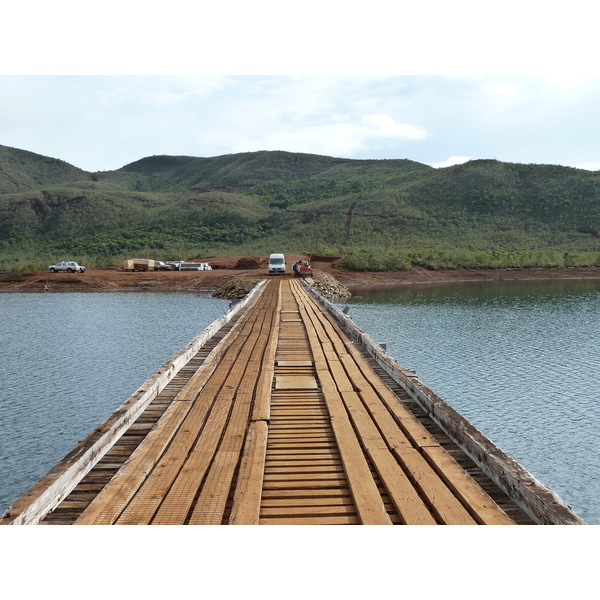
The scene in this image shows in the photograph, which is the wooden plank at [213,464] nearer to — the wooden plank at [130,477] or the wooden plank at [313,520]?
the wooden plank at [130,477]

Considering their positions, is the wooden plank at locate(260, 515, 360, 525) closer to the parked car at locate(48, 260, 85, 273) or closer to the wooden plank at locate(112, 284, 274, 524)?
the wooden plank at locate(112, 284, 274, 524)

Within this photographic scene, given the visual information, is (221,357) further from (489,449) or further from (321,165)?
(321,165)

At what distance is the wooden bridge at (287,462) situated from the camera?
4492 millimetres

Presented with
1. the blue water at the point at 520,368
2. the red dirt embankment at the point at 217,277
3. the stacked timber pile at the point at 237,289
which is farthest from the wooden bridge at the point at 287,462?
the red dirt embankment at the point at 217,277

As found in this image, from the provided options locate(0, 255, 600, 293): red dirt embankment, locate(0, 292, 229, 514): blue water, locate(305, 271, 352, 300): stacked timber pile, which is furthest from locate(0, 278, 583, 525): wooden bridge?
locate(0, 255, 600, 293): red dirt embankment

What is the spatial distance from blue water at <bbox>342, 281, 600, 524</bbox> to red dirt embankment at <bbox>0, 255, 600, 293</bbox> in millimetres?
16053

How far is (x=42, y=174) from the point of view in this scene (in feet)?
402

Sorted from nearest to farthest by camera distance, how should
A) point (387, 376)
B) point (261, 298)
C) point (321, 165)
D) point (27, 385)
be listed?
point (387, 376) < point (27, 385) < point (261, 298) < point (321, 165)

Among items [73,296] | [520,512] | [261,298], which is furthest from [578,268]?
[520,512]

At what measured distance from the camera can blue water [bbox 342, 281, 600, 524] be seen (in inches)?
367

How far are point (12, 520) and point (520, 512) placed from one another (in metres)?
4.14

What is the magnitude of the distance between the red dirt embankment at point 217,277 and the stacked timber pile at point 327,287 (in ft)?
12.6

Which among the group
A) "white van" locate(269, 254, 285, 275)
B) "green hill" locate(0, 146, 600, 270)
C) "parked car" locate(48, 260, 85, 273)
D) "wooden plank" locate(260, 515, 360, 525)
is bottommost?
"wooden plank" locate(260, 515, 360, 525)

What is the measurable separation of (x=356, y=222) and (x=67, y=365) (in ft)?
207
